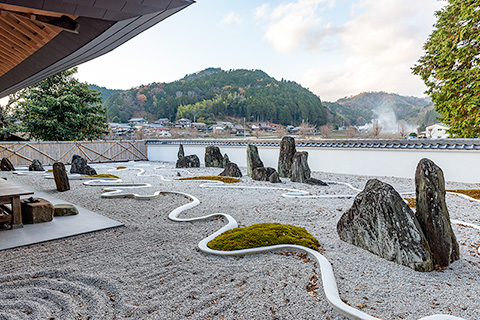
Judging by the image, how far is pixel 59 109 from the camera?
Result: 18.0 m

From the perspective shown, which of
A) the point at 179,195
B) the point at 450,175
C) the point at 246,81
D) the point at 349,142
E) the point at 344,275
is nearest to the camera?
the point at 344,275

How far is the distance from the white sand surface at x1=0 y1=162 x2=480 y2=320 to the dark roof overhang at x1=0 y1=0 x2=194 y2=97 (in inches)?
105

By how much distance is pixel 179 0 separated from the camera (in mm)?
3229

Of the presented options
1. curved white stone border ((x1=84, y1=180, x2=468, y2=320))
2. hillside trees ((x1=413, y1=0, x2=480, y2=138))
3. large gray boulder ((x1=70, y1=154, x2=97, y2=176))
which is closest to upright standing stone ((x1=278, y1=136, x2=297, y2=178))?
curved white stone border ((x1=84, y1=180, x2=468, y2=320))

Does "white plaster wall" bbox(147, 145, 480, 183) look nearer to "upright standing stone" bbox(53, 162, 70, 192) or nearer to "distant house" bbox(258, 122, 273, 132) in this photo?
"upright standing stone" bbox(53, 162, 70, 192)

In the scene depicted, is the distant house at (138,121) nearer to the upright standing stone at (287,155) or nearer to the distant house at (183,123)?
the distant house at (183,123)

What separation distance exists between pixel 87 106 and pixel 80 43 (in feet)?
55.5

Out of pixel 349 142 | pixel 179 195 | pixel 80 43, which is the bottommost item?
pixel 179 195

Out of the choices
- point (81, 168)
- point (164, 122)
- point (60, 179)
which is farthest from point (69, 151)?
point (164, 122)

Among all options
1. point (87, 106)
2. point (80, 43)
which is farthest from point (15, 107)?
point (80, 43)

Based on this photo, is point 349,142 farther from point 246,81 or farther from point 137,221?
point 246,81

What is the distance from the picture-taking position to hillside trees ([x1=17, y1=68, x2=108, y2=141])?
17281mm

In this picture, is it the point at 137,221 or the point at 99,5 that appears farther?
the point at 137,221

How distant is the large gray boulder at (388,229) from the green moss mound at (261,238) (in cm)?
57
